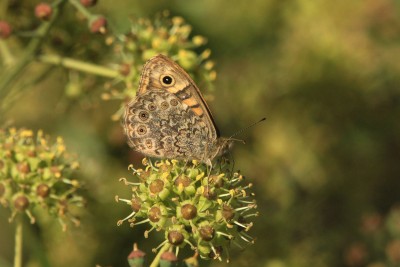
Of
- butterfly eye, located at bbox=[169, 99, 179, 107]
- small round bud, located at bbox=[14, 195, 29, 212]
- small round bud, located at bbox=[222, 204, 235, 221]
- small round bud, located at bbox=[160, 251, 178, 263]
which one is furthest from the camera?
butterfly eye, located at bbox=[169, 99, 179, 107]

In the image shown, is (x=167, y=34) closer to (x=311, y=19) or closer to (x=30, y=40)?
(x=30, y=40)

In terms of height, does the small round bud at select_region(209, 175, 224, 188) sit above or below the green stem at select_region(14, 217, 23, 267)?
above

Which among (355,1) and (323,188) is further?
(355,1)

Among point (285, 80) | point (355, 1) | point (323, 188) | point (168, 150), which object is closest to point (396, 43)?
point (355, 1)

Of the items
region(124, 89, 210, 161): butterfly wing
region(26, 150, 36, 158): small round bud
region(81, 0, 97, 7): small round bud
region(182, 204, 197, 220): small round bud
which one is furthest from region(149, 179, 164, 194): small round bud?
region(81, 0, 97, 7): small round bud

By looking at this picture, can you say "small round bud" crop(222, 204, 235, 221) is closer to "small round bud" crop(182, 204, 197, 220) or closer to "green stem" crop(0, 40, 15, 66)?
"small round bud" crop(182, 204, 197, 220)

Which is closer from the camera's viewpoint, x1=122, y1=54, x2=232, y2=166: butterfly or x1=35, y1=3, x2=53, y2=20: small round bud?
x1=122, y1=54, x2=232, y2=166: butterfly
